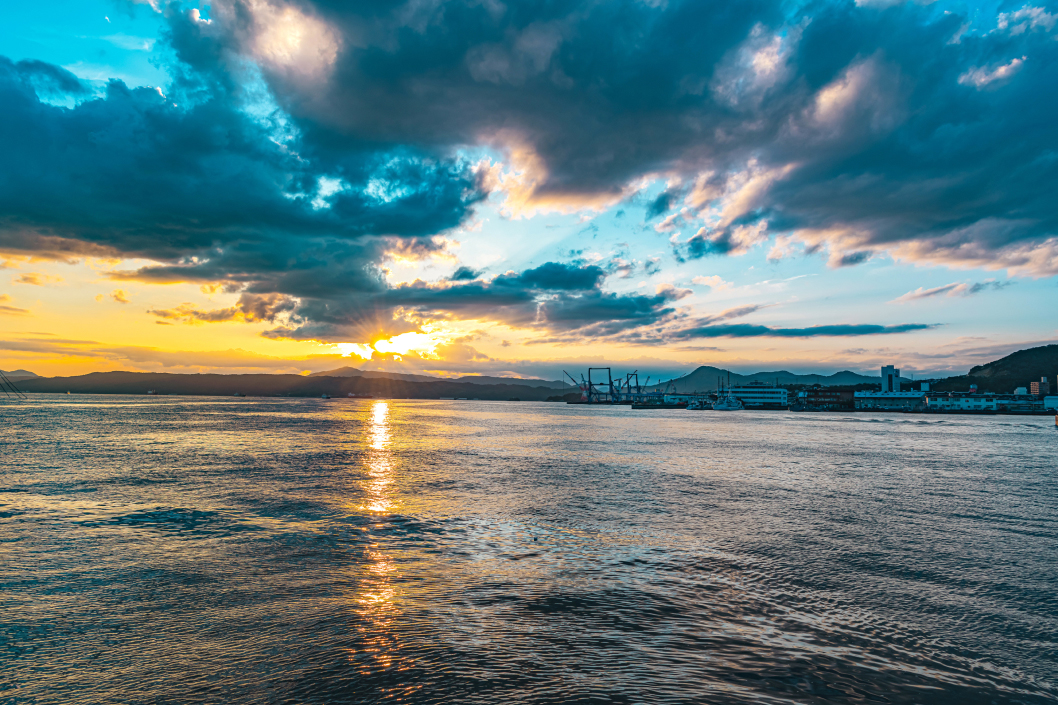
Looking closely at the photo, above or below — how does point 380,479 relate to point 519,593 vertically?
below

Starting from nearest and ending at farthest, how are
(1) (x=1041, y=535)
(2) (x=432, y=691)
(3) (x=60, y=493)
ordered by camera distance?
(2) (x=432, y=691) < (1) (x=1041, y=535) < (3) (x=60, y=493)

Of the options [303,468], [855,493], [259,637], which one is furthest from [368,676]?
[303,468]

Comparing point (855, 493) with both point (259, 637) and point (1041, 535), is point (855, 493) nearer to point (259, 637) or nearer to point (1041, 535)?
point (1041, 535)

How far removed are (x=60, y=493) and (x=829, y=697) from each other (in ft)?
99.5

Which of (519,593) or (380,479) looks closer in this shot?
(519,593)

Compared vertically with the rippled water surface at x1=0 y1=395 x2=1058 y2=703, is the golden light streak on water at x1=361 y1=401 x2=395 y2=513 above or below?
below

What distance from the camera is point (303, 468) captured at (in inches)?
1419

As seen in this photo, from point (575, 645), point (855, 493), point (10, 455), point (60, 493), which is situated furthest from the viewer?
point (10, 455)

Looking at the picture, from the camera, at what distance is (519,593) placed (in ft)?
41.0

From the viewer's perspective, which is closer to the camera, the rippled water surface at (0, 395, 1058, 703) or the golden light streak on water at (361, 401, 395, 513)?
the rippled water surface at (0, 395, 1058, 703)

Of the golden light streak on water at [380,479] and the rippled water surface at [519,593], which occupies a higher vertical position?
the rippled water surface at [519,593]

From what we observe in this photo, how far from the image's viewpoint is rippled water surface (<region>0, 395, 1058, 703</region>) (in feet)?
27.9

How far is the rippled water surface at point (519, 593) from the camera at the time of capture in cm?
851

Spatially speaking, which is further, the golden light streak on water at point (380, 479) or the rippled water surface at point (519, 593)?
the golden light streak on water at point (380, 479)
